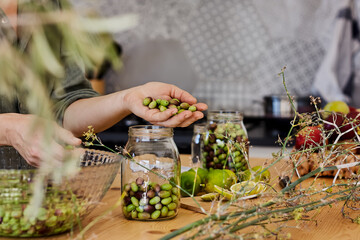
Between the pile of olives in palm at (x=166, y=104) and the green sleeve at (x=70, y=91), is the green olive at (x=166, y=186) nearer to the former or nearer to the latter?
the pile of olives in palm at (x=166, y=104)

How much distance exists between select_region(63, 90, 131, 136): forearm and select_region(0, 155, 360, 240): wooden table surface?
1.25 ft

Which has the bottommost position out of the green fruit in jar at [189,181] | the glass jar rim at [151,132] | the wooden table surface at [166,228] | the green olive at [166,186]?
the wooden table surface at [166,228]

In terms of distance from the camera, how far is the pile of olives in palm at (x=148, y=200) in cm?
95

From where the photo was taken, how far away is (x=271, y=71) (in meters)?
3.76

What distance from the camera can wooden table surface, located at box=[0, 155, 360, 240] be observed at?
873mm

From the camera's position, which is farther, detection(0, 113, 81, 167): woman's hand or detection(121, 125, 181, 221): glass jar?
detection(121, 125, 181, 221): glass jar

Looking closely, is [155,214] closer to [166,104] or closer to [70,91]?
[166,104]

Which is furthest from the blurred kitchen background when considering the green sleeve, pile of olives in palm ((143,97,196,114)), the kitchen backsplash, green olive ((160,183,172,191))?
green olive ((160,183,172,191))

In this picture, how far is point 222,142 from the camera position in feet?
4.42

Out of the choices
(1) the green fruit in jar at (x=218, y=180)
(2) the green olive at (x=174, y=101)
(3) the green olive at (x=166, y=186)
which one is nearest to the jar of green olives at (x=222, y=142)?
(1) the green fruit in jar at (x=218, y=180)

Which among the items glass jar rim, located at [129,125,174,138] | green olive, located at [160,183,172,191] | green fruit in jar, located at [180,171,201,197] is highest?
glass jar rim, located at [129,125,174,138]

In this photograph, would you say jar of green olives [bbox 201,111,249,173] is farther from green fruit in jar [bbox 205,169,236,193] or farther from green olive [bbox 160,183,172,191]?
green olive [bbox 160,183,172,191]

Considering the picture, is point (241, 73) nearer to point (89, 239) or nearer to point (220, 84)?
point (220, 84)

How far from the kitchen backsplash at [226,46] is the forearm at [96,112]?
2.33 m
